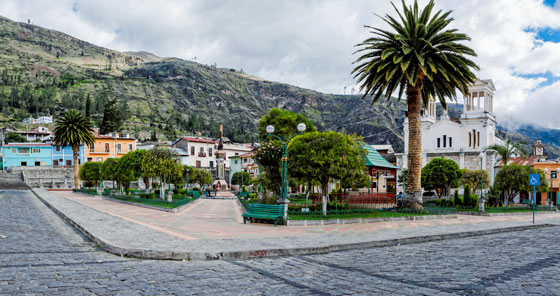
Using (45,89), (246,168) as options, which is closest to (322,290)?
(246,168)

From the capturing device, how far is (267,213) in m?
16.7

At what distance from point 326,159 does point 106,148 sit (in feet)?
253

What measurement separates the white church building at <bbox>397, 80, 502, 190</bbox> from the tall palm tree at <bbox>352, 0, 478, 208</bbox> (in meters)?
43.6

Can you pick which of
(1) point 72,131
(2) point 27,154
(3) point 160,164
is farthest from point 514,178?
(2) point 27,154

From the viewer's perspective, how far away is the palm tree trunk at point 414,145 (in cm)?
Answer: 2330

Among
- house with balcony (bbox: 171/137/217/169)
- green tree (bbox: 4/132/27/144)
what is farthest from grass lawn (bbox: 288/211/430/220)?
green tree (bbox: 4/132/27/144)

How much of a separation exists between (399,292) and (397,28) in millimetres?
20398

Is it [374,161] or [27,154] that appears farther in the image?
[27,154]

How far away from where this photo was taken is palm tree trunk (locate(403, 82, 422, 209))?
23297 mm

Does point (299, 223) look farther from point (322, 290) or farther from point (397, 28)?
point (397, 28)

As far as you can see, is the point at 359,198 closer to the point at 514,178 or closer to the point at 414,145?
the point at 414,145

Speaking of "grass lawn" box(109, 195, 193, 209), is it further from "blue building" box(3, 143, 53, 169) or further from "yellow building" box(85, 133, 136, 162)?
"blue building" box(3, 143, 53, 169)

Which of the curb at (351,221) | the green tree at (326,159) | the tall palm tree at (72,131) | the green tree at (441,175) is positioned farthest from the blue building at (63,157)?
the curb at (351,221)

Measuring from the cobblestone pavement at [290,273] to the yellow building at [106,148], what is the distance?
78171mm
